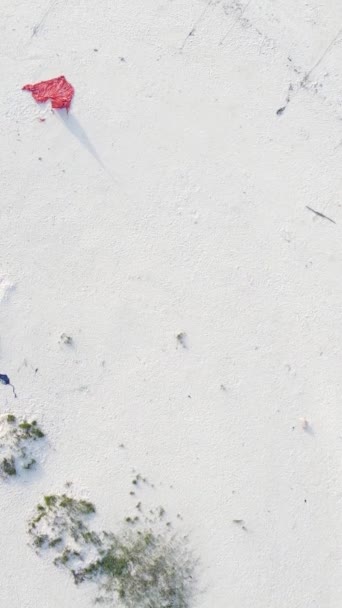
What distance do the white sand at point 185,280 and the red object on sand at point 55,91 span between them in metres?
0.07

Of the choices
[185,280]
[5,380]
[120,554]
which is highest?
[185,280]

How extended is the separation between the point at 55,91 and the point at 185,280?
79.8 inches

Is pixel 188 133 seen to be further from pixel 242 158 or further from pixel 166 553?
pixel 166 553

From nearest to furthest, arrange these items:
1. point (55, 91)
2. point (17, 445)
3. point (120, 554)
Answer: point (120, 554) → point (17, 445) → point (55, 91)

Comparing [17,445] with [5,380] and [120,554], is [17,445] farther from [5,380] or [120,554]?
[120,554]

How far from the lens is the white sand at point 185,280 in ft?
18.1

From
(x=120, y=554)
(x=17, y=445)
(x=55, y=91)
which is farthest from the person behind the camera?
(x=55, y=91)

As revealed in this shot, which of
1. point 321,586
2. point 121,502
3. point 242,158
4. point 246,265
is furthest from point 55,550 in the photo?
point 242,158

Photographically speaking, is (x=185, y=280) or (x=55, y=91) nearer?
(x=185, y=280)

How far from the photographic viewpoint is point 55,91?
589cm

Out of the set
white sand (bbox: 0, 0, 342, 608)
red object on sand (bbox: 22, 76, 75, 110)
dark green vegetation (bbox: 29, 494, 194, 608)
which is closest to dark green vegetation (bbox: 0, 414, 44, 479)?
white sand (bbox: 0, 0, 342, 608)

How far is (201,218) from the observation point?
575 cm

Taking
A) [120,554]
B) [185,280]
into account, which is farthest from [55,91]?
[120,554]

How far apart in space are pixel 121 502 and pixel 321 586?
176 centimetres
